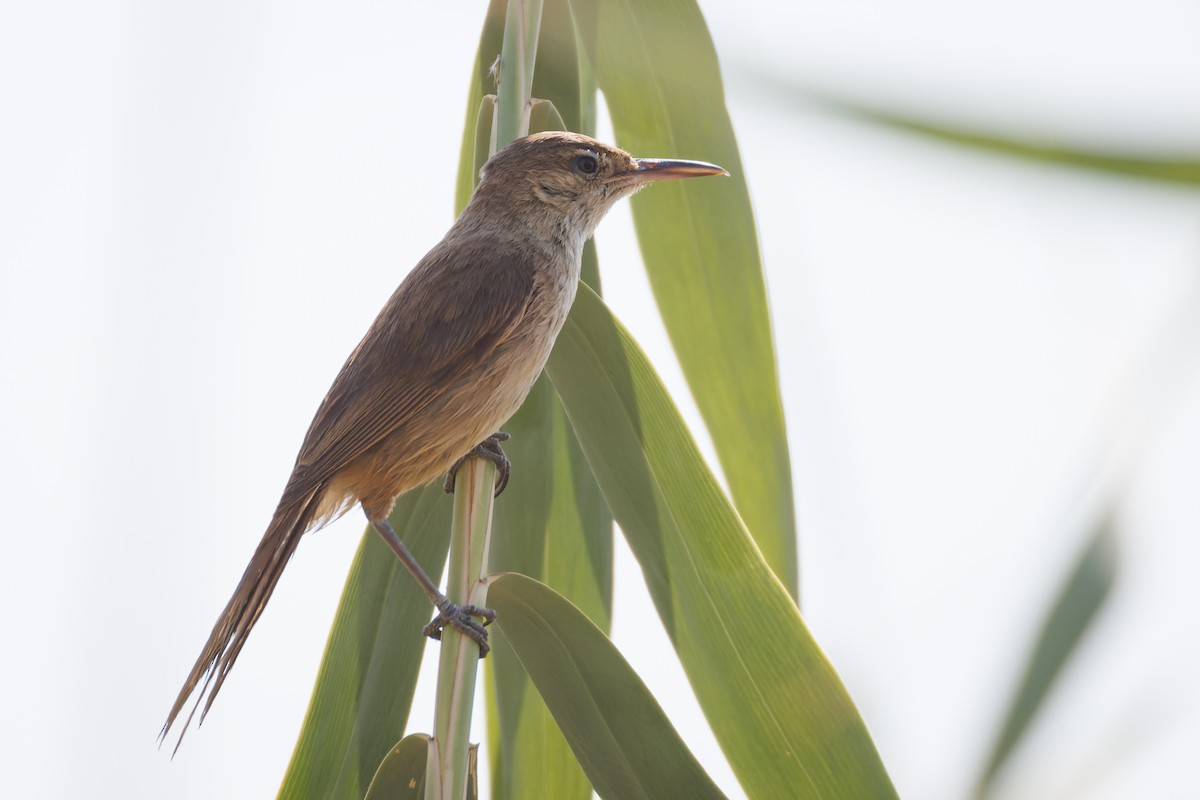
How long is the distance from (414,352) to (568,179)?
655mm

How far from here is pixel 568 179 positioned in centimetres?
292

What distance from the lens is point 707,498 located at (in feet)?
6.57

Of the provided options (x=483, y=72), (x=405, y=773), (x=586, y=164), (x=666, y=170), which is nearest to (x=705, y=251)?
(x=666, y=170)

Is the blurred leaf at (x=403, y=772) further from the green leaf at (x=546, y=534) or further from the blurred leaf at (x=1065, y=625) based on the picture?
the blurred leaf at (x=1065, y=625)

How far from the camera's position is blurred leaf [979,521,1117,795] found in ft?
4.64

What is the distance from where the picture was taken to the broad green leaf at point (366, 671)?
211cm

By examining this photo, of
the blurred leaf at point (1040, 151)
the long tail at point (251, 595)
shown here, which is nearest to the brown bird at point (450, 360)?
the long tail at point (251, 595)

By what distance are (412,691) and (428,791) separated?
0.49 metres

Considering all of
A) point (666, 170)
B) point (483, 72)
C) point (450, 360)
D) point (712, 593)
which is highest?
point (483, 72)

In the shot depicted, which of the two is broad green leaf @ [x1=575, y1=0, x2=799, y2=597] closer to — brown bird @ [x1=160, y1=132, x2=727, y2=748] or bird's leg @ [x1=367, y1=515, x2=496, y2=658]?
brown bird @ [x1=160, y1=132, x2=727, y2=748]

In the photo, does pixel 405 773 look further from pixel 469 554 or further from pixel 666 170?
pixel 666 170

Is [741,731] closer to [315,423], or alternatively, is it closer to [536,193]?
[315,423]

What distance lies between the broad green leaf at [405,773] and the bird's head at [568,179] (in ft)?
3.96

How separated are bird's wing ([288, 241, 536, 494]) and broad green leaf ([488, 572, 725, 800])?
2.13 ft
